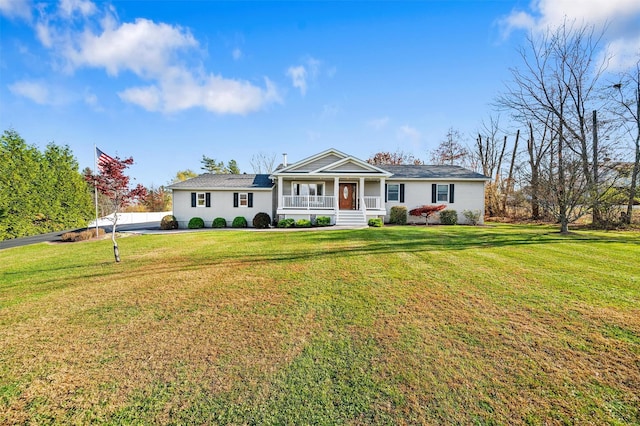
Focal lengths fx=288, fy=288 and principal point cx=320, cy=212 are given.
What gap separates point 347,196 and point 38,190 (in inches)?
773

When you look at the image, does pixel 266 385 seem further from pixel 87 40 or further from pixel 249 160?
pixel 249 160

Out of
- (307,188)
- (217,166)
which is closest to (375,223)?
(307,188)

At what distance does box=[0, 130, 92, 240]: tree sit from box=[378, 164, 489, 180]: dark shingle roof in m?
22.5

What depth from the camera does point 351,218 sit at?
61.7ft

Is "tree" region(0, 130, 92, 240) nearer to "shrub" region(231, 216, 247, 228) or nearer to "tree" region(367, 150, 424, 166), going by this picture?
"shrub" region(231, 216, 247, 228)

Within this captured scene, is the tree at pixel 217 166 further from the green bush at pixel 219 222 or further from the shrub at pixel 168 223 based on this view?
the green bush at pixel 219 222

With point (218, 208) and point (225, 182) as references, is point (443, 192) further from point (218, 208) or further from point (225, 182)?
point (218, 208)

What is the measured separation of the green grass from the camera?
2.59 m

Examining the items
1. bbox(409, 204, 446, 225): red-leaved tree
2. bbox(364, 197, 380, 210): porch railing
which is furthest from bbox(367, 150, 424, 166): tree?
bbox(364, 197, 380, 210): porch railing

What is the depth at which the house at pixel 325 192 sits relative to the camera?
19531 mm

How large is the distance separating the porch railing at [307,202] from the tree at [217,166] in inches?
1349

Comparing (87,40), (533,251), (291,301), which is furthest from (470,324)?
(87,40)

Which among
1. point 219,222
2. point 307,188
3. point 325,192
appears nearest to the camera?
point 219,222

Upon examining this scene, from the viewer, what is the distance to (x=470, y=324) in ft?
13.5
